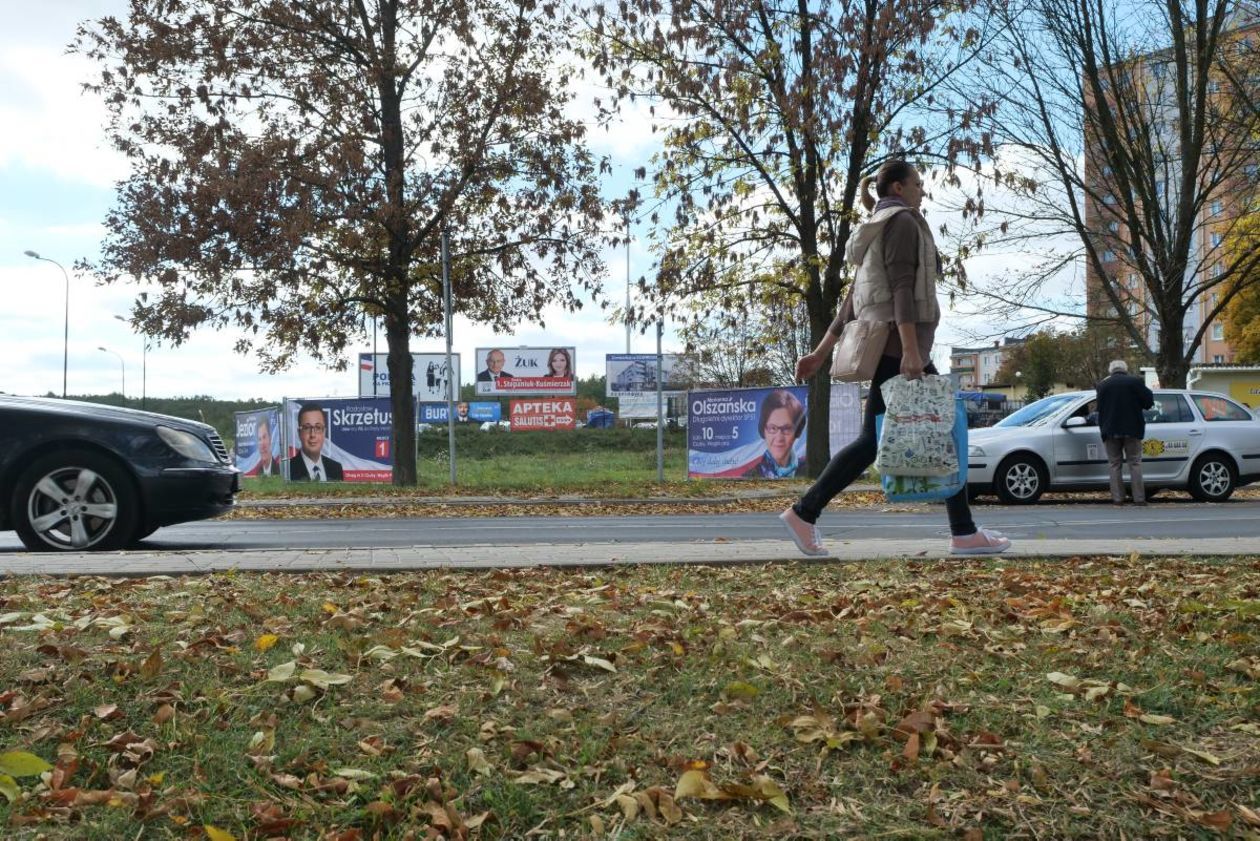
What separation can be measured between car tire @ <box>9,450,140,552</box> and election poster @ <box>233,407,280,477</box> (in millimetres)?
20006

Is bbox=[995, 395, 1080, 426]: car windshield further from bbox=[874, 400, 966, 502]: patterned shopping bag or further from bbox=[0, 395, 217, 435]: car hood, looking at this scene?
bbox=[0, 395, 217, 435]: car hood

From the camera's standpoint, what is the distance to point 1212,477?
1619cm

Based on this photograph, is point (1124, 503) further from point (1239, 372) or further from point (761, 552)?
point (1239, 372)

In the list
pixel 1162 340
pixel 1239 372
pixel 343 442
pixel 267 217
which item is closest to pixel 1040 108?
pixel 1162 340

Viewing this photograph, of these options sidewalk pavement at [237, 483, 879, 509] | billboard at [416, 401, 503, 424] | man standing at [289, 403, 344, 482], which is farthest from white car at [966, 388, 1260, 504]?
billboard at [416, 401, 503, 424]

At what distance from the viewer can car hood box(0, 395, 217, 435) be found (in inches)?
327

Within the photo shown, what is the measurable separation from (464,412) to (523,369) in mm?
20695

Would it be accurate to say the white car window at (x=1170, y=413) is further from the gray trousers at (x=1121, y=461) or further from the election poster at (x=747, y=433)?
the election poster at (x=747, y=433)

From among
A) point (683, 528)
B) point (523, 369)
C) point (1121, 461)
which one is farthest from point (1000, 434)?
point (523, 369)

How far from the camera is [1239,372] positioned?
2630 centimetres

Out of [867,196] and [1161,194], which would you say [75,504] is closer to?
[867,196]

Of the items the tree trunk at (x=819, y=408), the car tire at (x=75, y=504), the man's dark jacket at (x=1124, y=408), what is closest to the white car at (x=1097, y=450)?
the man's dark jacket at (x=1124, y=408)

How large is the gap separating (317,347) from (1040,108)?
14.0 metres

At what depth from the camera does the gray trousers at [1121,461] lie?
1465 cm
